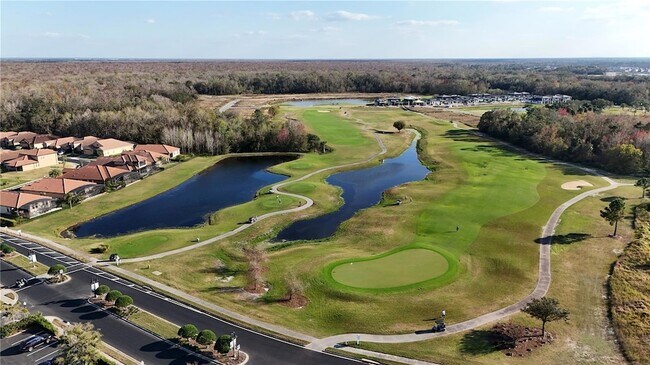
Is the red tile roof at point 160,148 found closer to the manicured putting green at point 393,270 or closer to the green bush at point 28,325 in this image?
the manicured putting green at point 393,270

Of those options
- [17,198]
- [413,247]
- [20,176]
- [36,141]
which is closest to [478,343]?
[413,247]

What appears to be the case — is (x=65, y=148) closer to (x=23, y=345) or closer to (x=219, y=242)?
(x=219, y=242)

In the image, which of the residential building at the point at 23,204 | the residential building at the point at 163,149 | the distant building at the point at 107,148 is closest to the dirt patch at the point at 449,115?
the residential building at the point at 163,149

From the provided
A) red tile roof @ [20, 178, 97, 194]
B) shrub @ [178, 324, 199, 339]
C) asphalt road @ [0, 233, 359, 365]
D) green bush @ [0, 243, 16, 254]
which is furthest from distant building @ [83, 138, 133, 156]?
shrub @ [178, 324, 199, 339]

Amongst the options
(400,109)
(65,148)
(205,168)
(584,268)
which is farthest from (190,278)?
(400,109)

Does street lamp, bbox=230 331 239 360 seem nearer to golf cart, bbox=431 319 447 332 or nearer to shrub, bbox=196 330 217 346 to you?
shrub, bbox=196 330 217 346

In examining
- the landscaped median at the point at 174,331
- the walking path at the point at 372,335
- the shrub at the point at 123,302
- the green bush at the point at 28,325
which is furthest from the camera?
the shrub at the point at 123,302
